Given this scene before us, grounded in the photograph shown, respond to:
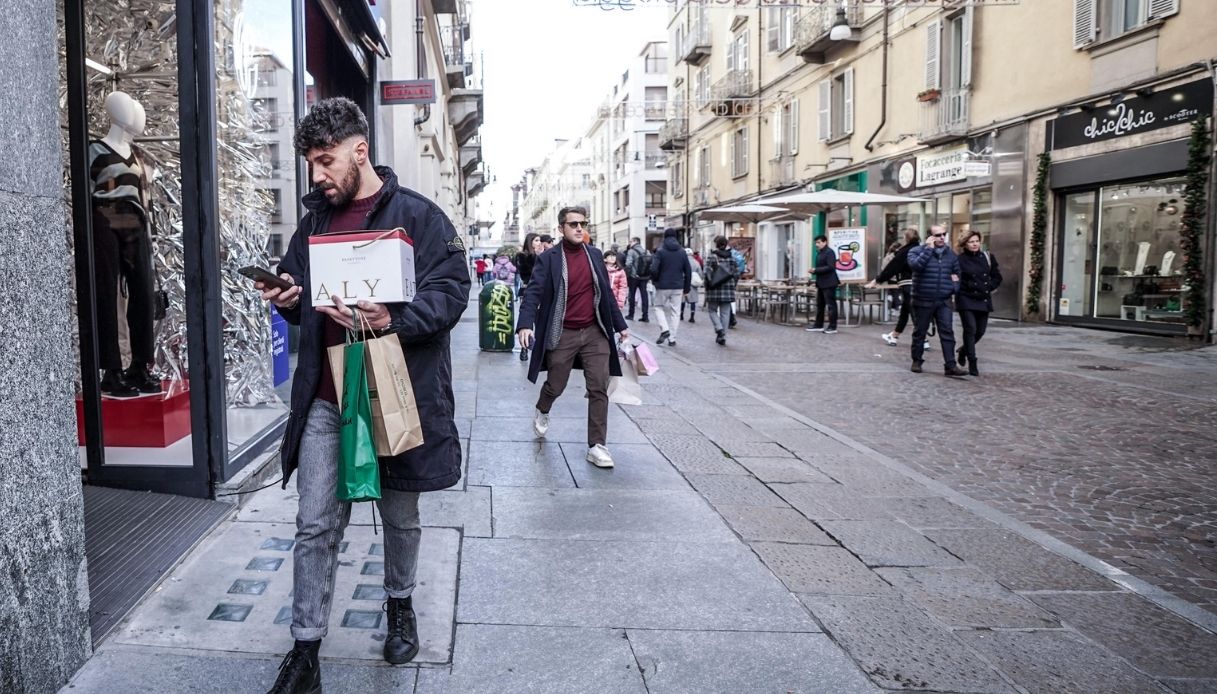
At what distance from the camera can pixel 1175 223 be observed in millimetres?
14375

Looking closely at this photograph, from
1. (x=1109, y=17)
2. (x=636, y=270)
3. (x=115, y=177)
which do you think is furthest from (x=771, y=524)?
(x=636, y=270)

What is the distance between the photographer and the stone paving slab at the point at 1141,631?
10.8 feet

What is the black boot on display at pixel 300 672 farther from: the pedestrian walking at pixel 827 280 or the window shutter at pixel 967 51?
the window shutter at pixel 967 51

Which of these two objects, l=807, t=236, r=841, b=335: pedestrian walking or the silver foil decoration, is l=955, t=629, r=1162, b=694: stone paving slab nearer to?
the silver foil decoration

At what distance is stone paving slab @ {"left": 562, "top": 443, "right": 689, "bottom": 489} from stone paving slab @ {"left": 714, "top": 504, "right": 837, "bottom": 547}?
548 mm

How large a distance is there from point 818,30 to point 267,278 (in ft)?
83.3

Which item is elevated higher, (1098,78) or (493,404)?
(1098,78)

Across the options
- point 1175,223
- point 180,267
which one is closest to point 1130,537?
point 180,267

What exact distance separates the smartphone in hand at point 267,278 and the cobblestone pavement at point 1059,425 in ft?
12.6

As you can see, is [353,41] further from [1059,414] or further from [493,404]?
[1059,414]

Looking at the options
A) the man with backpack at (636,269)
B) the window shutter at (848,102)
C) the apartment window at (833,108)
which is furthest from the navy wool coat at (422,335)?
the apartment window at (833,108)

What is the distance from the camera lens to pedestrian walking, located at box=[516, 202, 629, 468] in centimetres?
608

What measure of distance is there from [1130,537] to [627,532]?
257 cm

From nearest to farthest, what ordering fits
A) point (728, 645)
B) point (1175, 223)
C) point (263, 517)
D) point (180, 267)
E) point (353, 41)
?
point (728, 645), point (263, 517), point (180, 267), point (353, 41), point (1175, 223)
